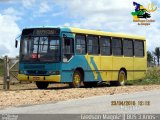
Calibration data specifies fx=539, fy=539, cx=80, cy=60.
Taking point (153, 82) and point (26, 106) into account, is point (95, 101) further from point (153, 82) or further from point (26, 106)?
point (153, 82)

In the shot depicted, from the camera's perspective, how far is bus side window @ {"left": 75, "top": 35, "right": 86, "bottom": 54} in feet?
89.8

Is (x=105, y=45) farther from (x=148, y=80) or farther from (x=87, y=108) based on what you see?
(x=87, y=108)

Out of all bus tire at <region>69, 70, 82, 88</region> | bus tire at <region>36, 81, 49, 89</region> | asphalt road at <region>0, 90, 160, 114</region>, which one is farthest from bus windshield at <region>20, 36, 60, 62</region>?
asphalt road at <region>0, 90, 160, 114</region>

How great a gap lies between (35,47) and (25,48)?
0.68m

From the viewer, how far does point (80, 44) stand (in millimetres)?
27625

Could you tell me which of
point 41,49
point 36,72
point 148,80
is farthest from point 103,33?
point 148,80

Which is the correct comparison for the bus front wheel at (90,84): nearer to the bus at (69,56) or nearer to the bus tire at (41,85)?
the bus at (69,56)

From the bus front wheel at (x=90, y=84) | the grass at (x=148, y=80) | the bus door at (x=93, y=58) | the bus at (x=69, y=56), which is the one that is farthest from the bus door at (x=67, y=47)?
the grass at (x=148, y=80)

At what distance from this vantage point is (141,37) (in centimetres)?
3388

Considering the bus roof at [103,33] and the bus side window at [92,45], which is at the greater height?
the bus roof at [103,33]

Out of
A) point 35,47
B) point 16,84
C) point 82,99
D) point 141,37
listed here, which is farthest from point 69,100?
point 141,37

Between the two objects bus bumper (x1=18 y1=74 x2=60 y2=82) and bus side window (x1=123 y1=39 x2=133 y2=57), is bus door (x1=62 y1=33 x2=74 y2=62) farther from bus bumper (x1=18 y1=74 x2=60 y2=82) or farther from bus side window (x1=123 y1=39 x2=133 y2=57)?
bus side window (x1=123 y1=39 x2=133 y2=57)

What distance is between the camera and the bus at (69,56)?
2623 centimetres

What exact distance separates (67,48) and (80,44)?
1211 millimetres
